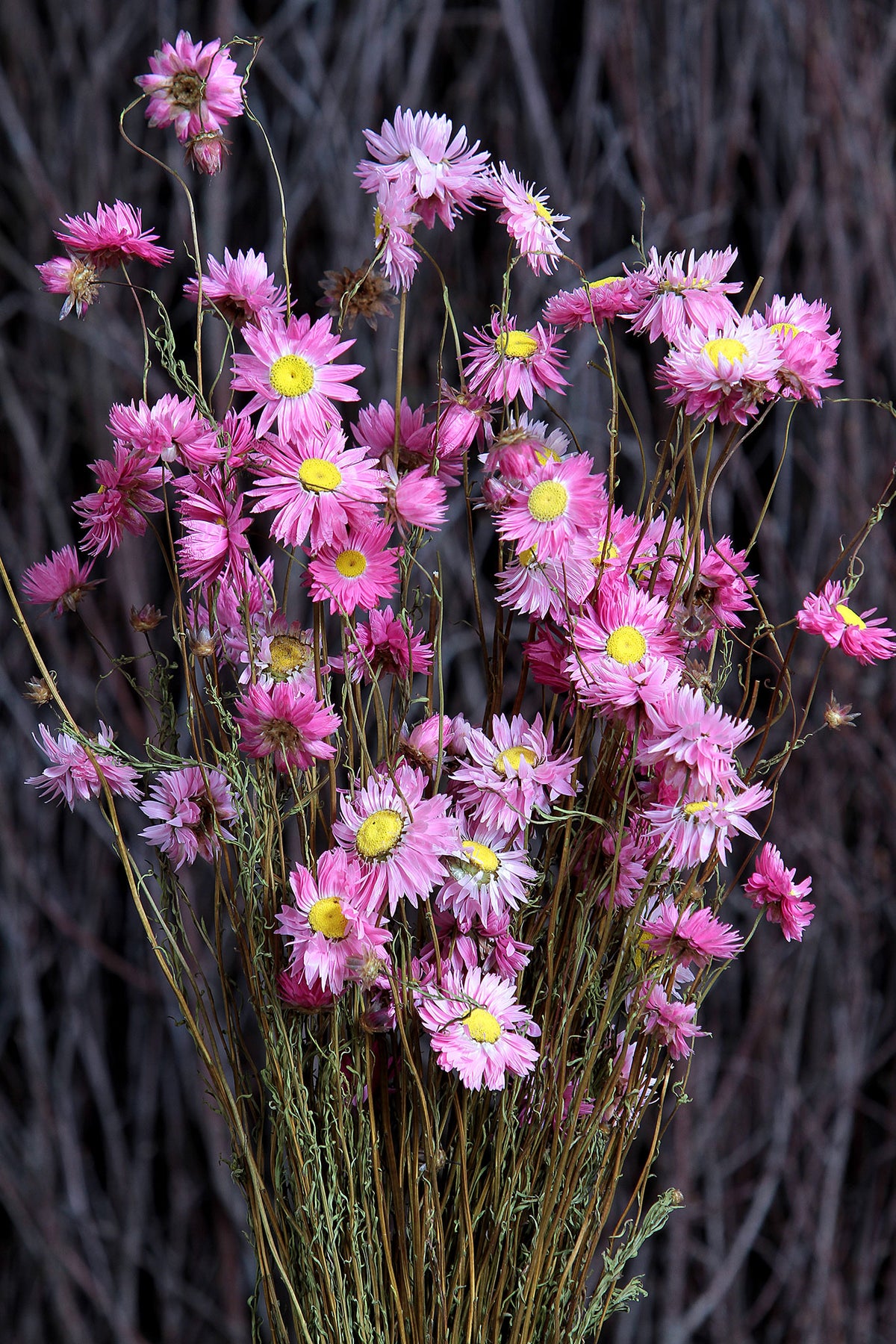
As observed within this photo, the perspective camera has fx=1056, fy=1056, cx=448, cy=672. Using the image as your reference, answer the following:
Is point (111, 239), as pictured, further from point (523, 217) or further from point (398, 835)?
point (398, 835)

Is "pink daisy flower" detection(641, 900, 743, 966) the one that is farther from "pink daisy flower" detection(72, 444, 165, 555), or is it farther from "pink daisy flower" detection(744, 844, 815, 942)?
"pink daisy flower" detection(72, 444, 165, 555)

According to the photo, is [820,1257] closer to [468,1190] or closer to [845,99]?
[468,1190]

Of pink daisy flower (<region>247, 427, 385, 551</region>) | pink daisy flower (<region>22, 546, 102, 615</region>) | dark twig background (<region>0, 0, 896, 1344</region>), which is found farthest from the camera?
dark twig background (<region>0, 0, 896, 1344</region>)

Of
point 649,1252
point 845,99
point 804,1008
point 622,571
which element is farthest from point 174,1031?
point 845,99

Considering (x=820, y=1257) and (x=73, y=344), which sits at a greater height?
(x=73, y=344)

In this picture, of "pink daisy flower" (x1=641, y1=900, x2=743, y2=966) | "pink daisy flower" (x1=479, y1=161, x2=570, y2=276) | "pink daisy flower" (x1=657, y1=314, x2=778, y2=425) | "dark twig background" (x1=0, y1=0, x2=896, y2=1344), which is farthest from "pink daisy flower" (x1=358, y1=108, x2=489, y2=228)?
"dark twig background" (x1=0, y1=0, x2=896, y2=1344)

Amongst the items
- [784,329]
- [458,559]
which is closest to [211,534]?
[784,329]

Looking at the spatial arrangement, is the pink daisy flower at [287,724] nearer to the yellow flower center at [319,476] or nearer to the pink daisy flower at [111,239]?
the yellow flower center at [319,476]
